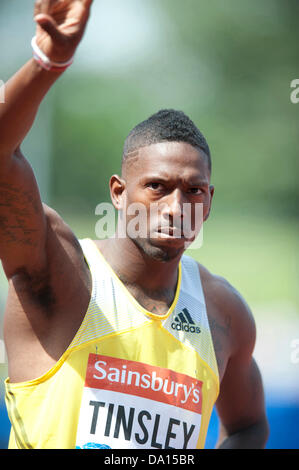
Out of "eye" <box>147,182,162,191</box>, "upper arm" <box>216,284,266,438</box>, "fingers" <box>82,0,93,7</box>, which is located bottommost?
"upper arm" <box>216,284,266,438</box>

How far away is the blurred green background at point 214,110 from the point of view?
16.8 metres

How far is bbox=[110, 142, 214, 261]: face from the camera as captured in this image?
2672 mm

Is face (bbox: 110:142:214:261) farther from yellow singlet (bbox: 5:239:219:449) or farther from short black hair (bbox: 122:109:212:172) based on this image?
yellow singlet (bbox: 5:239:219:449)

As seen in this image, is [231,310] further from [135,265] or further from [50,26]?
[50,26]

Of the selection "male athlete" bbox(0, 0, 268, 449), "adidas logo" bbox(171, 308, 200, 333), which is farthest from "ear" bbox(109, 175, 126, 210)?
"adidas logo" bbox(171, 308, 200, 333)

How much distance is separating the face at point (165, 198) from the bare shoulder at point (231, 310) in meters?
0.51

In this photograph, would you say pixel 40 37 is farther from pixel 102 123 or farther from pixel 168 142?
pixel 102 123

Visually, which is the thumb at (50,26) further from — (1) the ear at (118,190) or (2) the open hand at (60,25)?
(1) the ear at (118,190)

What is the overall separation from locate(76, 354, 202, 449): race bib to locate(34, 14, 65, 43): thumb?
A: 1318 millimetres

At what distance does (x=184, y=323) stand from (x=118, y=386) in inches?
19.6

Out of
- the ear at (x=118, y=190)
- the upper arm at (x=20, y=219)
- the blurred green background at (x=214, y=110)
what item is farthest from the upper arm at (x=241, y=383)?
the blurred green background at (x=214, y=110)

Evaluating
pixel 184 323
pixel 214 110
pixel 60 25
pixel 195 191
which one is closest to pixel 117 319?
pixel 184 323

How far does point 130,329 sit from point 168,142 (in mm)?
877

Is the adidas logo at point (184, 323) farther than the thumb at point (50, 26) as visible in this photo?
Yes
